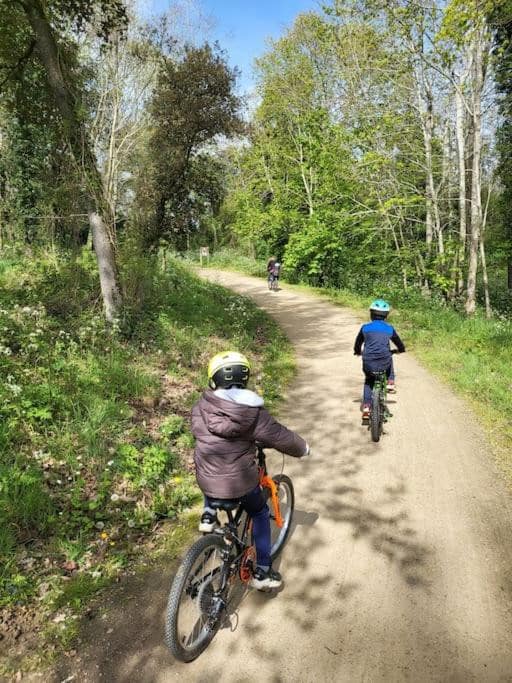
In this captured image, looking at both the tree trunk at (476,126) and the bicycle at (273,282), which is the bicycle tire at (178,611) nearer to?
the tree trunk at (476,126)

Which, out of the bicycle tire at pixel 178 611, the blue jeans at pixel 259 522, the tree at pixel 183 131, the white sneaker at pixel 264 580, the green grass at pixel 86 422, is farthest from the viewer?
the tree at pixel 183 131

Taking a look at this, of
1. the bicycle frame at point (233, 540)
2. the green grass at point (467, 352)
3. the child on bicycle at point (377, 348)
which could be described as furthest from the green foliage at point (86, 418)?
the green grass at point (467, 352)

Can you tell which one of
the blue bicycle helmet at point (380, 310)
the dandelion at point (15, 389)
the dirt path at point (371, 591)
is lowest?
the dirt path at point (371, 591)

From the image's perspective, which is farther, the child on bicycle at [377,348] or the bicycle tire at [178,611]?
the child on bicycle at [377,348]

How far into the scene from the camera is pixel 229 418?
303cm

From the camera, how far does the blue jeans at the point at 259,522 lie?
3.33m

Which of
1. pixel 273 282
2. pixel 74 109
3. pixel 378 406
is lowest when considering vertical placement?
pixel 378 406

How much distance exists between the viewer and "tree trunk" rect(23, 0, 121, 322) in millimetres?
7824

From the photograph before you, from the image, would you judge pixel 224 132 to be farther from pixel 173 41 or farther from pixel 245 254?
pixel 245 254

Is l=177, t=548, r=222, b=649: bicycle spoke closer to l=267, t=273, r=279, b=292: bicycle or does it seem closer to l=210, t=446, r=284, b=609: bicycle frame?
l=210, t=446, r=284, b=609: bicycle frame

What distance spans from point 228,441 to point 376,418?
3642 millimetres

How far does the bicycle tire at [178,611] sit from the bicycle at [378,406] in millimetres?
3602

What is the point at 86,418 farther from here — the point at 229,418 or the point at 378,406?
the point at 378,406

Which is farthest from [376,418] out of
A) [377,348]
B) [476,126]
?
[476,126]
